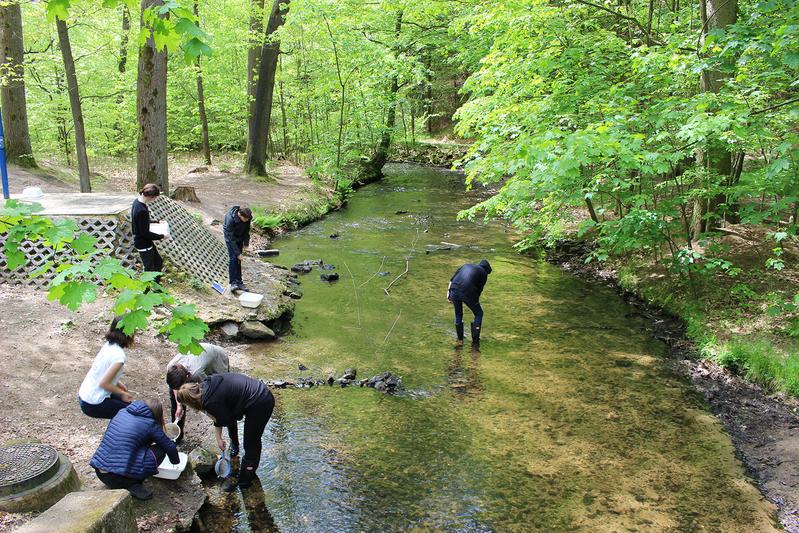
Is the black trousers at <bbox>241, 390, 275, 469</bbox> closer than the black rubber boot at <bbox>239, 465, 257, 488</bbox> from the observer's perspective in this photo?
Yes

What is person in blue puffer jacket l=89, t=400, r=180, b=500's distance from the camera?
439 cm

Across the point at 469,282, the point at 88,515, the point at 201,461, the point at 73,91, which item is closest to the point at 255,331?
the point at 201,461

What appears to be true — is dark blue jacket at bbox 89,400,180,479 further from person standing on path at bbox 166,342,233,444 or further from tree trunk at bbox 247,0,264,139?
tree trunk at bbox 247,0,264,139

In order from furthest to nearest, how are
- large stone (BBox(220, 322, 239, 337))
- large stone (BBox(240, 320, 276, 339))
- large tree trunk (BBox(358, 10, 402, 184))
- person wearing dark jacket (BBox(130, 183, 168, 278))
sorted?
A: large tree trunk (BBox(358, 10, 402, 184)) → large stone (BBox(240, 320, 276, 339)) → large stone (BBox(220, 322, 239, 337)) → person wearing dark jacket (BBox(130, 183, 168, 278))

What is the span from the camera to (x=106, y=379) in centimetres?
480

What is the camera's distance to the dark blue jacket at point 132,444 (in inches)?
173

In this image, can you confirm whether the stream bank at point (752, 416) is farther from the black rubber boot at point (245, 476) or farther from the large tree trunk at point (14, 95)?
the large tree trunk at point (14, 95)

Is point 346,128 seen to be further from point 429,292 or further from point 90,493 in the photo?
point 90,493

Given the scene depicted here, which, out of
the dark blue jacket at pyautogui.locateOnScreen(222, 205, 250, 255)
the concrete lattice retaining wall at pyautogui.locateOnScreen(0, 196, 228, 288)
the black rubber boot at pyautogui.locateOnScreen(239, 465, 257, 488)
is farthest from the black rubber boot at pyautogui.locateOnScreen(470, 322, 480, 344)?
the concrete lattice retaining wall at pyautogui.locateOnScreen(0, 196, 228, 288)

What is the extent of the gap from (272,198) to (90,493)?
1556cm

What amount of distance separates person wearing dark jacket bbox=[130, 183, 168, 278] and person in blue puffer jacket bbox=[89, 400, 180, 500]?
3.64 meters

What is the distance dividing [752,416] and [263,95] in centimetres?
1826

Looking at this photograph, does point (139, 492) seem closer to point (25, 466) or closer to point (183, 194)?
point (25, 466)

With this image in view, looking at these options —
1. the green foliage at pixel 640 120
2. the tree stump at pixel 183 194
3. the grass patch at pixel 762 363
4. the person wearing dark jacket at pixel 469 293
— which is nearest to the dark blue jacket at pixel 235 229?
the person wearing dark jacket at pixel 469 293
